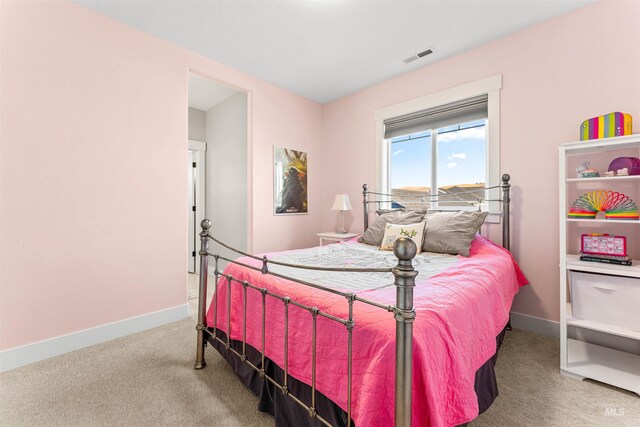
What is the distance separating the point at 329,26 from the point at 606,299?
2.83 m

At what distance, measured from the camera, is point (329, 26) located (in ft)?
8.21

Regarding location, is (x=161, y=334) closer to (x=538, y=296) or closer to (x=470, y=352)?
(x=470, y=352)

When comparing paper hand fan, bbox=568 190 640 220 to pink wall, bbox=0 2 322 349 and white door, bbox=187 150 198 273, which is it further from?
white door, bbox=187 150 198 273

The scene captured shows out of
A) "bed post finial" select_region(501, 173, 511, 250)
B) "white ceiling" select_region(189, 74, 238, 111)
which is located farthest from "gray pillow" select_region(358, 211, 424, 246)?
"white ceiling" select_region(189, 74, 238, 111)

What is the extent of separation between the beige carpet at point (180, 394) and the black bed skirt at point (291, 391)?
83 millimetres

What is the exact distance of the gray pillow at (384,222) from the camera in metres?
2.87

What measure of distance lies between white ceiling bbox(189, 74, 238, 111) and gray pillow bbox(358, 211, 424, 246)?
249 cm

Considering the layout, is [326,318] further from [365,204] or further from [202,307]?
[365,204]

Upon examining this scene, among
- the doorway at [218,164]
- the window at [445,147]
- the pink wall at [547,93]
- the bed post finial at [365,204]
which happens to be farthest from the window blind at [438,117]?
the doorway at [218,164]

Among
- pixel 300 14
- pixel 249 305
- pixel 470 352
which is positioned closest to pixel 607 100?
pixel 470 352

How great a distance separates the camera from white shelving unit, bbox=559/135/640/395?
1.75 meters

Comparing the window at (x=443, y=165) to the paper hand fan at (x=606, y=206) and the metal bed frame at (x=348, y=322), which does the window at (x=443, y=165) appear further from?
the metal bed frame at (x=348, y=322)

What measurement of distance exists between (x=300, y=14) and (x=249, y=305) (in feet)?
7.41

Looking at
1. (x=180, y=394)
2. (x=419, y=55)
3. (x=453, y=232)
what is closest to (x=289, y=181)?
(x=419, y=55)
